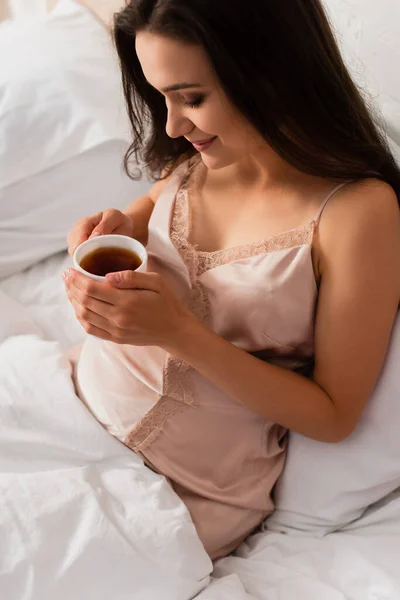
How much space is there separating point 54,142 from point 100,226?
482 millimetres

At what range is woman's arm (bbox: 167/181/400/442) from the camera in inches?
34.1

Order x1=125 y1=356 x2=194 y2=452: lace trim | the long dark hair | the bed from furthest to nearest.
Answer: x1=125 y1=356 x2=194 y2=452: lace trim
the bed
the long dark hair

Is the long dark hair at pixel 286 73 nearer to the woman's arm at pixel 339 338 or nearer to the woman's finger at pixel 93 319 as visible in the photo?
the woman's arm at pixel 339 338

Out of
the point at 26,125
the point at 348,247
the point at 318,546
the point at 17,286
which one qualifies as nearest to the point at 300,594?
the point at 318,546

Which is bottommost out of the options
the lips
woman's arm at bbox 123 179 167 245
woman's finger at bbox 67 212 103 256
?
woman's arm at bbox 123 179 167 245

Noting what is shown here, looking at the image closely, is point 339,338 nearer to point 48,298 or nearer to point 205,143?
point 205,143

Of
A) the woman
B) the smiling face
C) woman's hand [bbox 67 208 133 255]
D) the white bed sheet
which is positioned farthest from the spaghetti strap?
the white bed sheet

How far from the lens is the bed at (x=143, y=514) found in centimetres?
88

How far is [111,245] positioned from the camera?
85 centimetres

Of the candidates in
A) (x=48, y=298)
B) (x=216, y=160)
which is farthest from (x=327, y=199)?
(x=48, y=298)

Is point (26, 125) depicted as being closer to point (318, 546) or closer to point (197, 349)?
point (197, 349)

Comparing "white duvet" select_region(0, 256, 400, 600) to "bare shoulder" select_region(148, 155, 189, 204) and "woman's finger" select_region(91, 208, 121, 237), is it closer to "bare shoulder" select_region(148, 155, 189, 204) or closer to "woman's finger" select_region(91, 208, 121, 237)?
"woman's finger" select_region(91, 208, 121, 237)

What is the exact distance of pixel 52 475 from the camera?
958 mm

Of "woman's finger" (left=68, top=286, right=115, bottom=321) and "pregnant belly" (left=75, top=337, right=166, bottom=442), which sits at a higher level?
"woman's finger" (left=68, top=286, right=115, bottom=321)
